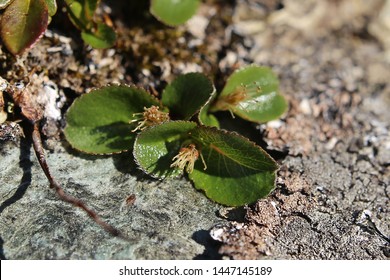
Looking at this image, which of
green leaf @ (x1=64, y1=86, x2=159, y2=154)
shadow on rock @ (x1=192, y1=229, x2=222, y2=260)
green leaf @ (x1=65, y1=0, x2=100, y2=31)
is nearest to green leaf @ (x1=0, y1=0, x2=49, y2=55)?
green leaf @ (x1=65, y1=0, x2=100, y2=31)

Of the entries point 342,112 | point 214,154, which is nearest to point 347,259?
point 214,154

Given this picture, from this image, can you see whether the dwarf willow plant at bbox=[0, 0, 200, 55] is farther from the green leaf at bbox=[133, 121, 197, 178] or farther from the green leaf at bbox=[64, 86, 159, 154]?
the green leaf at bbox=[133, 121, 197, 178]

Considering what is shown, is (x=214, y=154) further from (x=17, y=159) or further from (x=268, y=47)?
(x=268, y=47)

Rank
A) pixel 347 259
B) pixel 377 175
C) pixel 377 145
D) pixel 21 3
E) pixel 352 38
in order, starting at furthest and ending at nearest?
1. pixel 352 38
2. pixel 377 145
3. pixel 377 175
4. pixel 21 3
5. pixel 347 259

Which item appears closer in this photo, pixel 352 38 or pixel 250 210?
pixel 250 210

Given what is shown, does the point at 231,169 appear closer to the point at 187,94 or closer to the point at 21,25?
the point at 187,94
